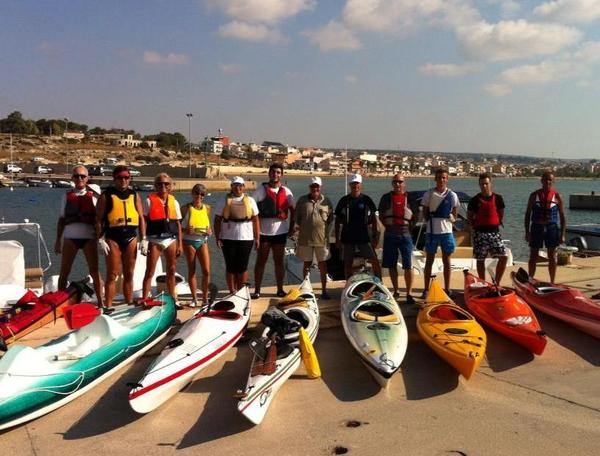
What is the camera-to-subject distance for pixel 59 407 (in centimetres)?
436

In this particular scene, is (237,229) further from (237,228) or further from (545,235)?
(545,235)

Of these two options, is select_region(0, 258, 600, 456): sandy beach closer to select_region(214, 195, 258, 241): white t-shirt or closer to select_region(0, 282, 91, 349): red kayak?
select_region(0, 282, 91, 349): red kayak

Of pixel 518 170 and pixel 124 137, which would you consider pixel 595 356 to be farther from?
pixel 518 170

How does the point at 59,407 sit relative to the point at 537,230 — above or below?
below

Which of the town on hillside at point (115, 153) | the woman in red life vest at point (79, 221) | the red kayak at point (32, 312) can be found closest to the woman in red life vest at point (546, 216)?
the woman in red life vest at point (79, 221)

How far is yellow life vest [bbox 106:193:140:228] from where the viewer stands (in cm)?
623

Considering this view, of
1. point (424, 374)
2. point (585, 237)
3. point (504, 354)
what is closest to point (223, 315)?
point (424, 374)

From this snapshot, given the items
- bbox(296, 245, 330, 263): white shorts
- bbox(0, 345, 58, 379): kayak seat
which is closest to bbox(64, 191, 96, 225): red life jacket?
bbox(0, 345, 58, 379): kayak seat

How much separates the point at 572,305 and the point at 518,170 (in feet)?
635

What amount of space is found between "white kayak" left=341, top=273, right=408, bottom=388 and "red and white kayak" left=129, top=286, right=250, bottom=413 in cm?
125

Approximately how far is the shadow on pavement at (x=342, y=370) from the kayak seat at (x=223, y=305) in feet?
3.61

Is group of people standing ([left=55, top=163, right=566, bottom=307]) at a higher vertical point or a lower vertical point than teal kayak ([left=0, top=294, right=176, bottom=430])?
higher

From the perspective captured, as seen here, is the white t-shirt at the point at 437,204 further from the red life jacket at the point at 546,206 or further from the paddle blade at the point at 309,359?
the paddle blade at the point at 309,359

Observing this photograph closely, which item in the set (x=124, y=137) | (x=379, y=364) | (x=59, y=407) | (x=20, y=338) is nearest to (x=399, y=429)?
(x=379, y=364)
